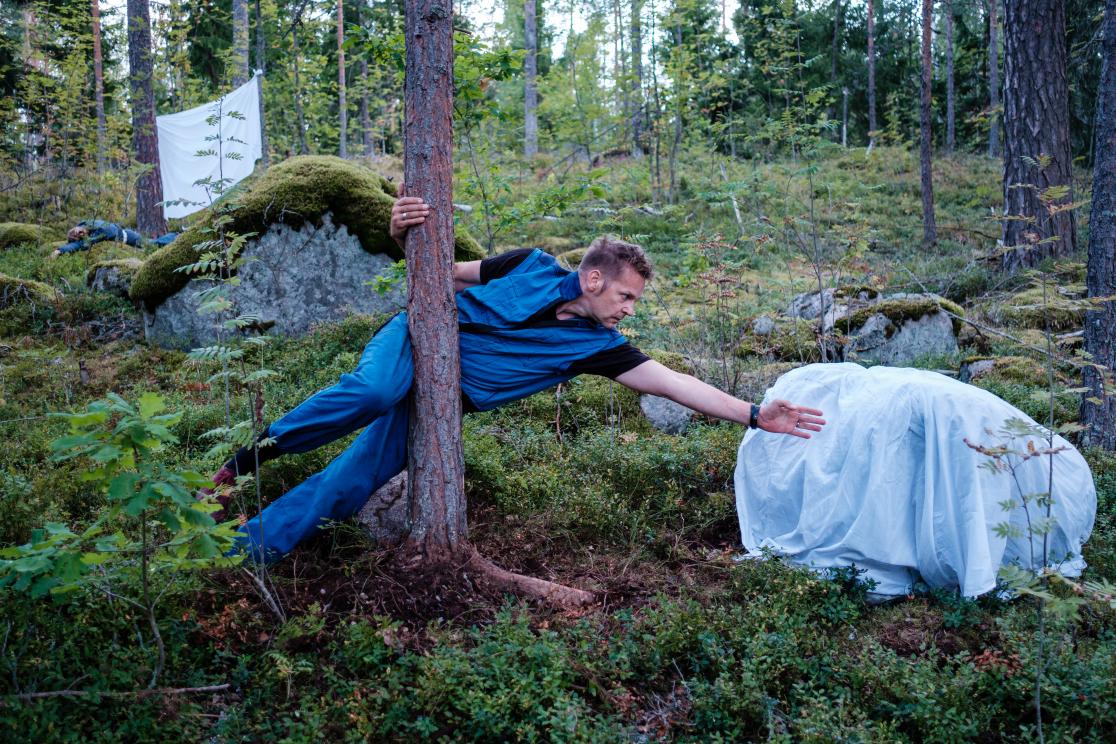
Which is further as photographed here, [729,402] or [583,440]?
[583,440]

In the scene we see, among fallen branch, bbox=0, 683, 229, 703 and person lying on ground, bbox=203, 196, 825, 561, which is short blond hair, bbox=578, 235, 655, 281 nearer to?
person lying on ground, bbox=203, 196, 825, 561

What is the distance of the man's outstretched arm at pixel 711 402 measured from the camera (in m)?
3.80

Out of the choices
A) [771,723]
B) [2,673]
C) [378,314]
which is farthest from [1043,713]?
[378,314]

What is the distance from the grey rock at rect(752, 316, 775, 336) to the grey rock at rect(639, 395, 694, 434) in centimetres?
224

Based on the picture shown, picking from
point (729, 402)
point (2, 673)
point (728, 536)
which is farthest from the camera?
point (728, 536)

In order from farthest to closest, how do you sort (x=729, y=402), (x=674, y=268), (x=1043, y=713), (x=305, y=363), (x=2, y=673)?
(x=674, y=268) → (x=305, y=363) → (x=729, y=402) → (x=1043, y=713) → (x=2, y=673)

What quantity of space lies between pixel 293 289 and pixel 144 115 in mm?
8212

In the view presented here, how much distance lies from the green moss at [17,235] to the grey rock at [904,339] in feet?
41.6

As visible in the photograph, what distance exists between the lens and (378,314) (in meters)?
7.51

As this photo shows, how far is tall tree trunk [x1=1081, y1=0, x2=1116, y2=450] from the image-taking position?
472 centimetres

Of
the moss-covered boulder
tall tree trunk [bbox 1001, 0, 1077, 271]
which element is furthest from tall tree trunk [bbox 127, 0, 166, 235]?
tall tree trunk [bbox 1001, 0, 1077, 271]

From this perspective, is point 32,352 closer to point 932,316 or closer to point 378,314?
point 378,314

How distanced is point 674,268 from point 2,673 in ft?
33.7

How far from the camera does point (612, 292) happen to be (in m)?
3.76
